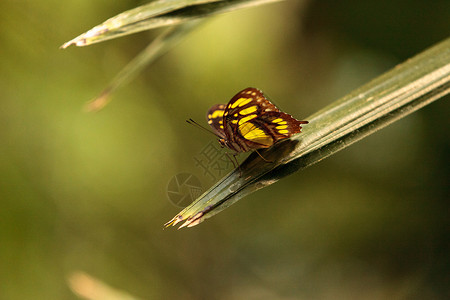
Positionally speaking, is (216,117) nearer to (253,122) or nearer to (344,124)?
(253,122)

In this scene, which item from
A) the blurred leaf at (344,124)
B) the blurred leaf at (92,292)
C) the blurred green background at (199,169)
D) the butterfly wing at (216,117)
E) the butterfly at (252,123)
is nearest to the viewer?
the blurred leaf at (344,124)

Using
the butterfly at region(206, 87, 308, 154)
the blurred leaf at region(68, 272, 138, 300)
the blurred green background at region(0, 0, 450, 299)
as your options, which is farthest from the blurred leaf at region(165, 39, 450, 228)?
the blurred green background at region(0, 0, 450, 299)

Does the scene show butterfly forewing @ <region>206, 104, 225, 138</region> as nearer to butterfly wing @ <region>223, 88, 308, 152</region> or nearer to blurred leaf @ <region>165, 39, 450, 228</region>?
butterfly wing @ <region>223, 88, 308, 152</region>

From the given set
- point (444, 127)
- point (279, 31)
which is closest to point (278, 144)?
point (444, 127)

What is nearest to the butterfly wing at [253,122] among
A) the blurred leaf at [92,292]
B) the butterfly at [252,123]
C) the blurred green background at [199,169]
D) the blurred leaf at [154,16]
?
the butterfly at [252,123]

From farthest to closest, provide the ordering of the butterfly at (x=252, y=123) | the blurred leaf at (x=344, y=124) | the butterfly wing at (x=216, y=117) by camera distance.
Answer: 1. the butterfly wing at (x=216, y=117)
2. the butterfly at (x=252, y=123)
3. the blurred leaf at (x=344, y=124)

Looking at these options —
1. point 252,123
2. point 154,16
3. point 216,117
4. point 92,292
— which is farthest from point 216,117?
point 92,292

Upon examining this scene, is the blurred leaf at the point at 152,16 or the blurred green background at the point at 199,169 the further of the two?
the blurred green background at the point at 199,169

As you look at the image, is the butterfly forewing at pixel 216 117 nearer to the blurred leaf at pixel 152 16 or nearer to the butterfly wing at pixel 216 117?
the butterfly wing at pixel 216 117
